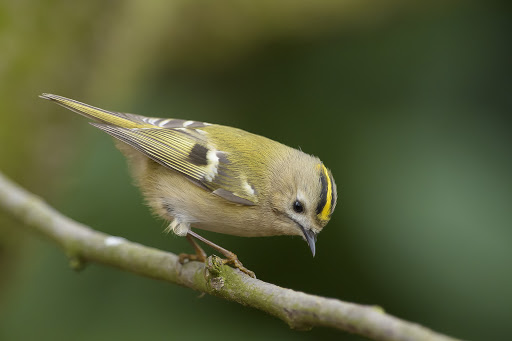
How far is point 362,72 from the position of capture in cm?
432

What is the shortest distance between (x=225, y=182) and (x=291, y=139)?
1577mm

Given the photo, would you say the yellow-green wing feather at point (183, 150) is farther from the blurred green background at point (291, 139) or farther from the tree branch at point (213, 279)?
the blurred green background at point (291, 139)

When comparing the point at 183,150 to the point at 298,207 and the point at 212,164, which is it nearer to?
the point at 212,164

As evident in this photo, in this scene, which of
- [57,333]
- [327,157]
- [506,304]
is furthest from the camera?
[327,157]

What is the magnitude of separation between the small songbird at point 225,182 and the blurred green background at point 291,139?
97cm

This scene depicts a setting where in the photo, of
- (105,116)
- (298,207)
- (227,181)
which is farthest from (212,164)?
(105,116)

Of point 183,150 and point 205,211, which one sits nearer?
point 205,211

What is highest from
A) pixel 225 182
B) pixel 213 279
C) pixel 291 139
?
pixel 291 139

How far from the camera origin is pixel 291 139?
412cm

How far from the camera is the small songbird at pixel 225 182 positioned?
2.55 meters

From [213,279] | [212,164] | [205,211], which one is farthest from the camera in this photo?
[212,164]

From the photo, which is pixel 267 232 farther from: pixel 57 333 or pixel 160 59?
pixel 160 59

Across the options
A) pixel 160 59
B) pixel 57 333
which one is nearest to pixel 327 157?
pixel 160 59

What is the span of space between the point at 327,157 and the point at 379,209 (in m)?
0.49
